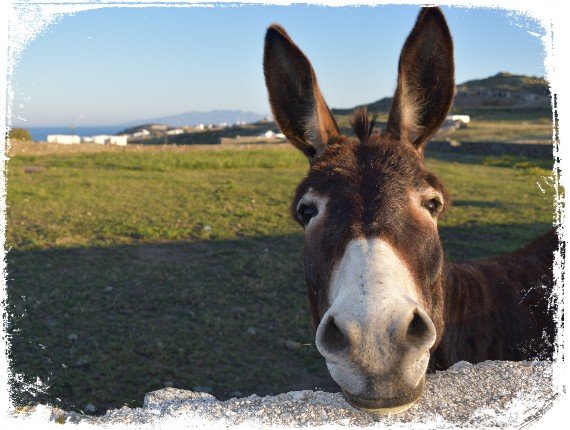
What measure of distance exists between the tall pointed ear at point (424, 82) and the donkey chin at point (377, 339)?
137 cm

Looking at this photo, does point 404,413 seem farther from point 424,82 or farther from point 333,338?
point 424,82

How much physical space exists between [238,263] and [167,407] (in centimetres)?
557

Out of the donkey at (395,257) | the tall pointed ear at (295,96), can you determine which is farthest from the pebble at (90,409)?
the tall pointed ear at (295,96)

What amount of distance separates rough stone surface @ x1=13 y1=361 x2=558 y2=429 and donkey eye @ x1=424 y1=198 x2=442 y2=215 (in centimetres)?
86

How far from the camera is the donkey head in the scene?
187cm

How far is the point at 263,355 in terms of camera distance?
523 centimetres

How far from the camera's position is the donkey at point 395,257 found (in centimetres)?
188

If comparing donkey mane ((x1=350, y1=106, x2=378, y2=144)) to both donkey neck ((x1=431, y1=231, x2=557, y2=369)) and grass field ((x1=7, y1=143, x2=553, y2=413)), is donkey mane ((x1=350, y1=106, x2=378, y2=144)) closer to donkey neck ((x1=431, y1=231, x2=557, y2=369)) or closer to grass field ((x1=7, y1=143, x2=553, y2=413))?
donkey neck ((x1=431, y1=231, x2=557, y2=369))

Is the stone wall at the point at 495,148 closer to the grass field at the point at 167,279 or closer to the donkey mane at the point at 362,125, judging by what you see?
Answer: the grass field at the point at 167,279

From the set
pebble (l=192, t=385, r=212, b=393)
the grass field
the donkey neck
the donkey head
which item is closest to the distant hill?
the grass field

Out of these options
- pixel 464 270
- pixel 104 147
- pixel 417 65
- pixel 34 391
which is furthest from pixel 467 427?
pixel 104 147

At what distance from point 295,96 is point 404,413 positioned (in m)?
2.05

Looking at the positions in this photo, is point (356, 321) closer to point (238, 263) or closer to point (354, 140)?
point (354, 140)

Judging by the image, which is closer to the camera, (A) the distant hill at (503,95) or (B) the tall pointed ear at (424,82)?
(B) the tall pointed ear at (424,82)
